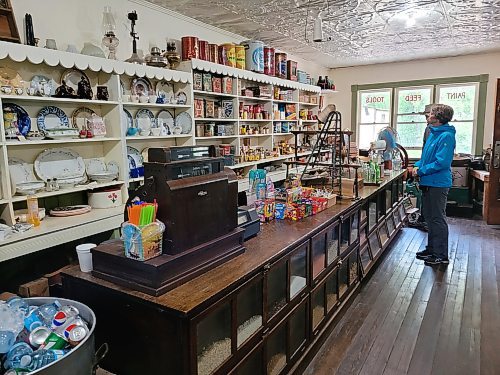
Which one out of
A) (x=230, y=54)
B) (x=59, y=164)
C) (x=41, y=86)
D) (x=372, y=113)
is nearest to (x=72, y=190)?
(x=59, y=164)

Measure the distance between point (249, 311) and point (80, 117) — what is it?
6.85 feet

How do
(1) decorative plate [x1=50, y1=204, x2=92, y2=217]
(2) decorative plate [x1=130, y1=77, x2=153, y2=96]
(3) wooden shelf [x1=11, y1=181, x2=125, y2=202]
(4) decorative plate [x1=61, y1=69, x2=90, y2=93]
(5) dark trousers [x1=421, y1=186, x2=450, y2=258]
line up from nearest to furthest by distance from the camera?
(3) wooden shelf [x1=11, y1=181, x2=125, y2=202]
(1) decorative plate [x1=50, y1=204, x2=92, y2=217]
(4) decorative plate [x1=61, y1=69, x2=90, y2=93]
(2) decorative plate [x1=130, y1=77, x2=153, y2=96]
(5) dark trousers [x1=421, y1=186, x2=450, y2=258]

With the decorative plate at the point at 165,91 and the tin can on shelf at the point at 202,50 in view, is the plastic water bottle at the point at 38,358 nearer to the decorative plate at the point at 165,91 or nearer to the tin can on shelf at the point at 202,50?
the decorative plate at the point at 165,91

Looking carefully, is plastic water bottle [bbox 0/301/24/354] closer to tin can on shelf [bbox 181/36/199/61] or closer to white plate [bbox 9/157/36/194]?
white plate [bbox 9/157/36/194]

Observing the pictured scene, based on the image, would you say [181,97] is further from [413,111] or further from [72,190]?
[413,111]

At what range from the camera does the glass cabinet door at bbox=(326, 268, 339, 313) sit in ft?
8.81

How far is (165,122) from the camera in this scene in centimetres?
368

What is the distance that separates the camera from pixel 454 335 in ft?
8.72

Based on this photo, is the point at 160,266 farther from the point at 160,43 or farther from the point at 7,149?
the point at 160,43

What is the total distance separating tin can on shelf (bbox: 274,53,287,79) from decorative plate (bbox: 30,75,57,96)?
2952 millimetres

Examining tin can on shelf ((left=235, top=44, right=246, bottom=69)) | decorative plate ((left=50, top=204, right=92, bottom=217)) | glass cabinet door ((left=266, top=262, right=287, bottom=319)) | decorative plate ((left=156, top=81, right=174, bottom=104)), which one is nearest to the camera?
glass cabinet door ((left=266, top=262, right=287, bottom=319))

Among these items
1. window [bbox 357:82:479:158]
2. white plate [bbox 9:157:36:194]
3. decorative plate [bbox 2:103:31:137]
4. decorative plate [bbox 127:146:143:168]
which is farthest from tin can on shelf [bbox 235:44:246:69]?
window [bbox 357:82:479:158]

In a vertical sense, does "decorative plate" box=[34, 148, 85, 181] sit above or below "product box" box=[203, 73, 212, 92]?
below

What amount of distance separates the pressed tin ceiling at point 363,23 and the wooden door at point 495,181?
1062 mm
